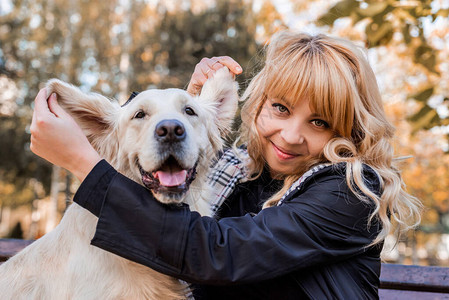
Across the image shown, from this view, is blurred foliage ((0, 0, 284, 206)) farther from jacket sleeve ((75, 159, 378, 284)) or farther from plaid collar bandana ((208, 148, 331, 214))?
jacket sleeve ((75, 159, 378, 284))

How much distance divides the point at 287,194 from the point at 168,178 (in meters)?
0.55

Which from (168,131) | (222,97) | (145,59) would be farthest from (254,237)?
(145,59)

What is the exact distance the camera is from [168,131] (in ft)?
5.65

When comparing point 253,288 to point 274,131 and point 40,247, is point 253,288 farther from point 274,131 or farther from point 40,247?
point 40,247

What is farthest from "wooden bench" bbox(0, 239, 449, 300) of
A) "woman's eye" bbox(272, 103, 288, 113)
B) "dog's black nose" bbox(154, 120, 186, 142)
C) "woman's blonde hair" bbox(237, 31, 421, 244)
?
"dog's black nose" bbox(154, 120, 186, 142)

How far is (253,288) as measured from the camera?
1.94 m

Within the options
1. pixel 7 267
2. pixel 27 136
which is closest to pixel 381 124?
pixel 7 267

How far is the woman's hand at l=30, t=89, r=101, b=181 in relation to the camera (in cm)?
158

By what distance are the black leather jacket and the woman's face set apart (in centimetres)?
24

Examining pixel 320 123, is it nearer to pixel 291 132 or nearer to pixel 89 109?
pixel 291 132

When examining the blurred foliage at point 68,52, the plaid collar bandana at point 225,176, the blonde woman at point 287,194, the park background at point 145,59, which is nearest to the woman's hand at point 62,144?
the blonde woman at point 287,194

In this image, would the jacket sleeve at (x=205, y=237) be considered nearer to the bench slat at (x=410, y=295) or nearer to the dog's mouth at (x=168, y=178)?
the dog's mouth at (x=168, y=178)

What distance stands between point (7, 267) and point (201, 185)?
1.00 meters

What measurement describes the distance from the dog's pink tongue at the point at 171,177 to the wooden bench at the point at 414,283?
160 cm
